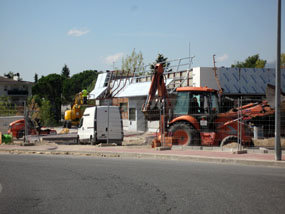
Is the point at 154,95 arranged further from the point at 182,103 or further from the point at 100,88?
the point at 100,88

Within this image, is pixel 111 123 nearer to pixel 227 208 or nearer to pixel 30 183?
pixel 30 183

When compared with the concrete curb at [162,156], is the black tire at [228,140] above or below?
above

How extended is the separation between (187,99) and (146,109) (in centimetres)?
244

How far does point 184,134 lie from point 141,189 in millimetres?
9377

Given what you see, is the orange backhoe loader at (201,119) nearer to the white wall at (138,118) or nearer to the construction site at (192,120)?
the construction site at (192,120)

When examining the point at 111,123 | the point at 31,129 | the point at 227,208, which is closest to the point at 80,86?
the point at 31,129

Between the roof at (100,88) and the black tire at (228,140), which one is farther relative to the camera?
the roof at (100,88)

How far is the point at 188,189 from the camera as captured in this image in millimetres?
8555

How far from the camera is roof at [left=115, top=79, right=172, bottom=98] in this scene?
32.8 meters

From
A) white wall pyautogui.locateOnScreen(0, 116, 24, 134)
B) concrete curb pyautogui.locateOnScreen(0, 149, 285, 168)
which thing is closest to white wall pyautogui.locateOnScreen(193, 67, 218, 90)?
concrete curb pyautogui.locateOnScreen(0, 149, 285, 168)

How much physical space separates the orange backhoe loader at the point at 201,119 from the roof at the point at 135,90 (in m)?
13.4

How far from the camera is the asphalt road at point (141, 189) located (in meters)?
6.92

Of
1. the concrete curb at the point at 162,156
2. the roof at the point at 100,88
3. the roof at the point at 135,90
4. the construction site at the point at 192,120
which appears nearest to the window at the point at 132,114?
the roof at the point at 135,90

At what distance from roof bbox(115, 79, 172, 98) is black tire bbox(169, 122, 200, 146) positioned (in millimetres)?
13909
